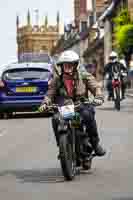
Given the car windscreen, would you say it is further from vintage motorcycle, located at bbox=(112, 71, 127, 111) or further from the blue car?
vintage motorcycle, located at bbox=(112, 71, 127, 111)

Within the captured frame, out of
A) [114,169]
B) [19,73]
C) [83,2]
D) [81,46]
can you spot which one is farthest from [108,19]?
[114,169]

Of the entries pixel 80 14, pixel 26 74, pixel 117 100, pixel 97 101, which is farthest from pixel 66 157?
pixel 80 14

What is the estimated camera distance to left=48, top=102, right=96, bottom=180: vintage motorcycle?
9969mm

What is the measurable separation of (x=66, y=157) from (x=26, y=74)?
12.9 m

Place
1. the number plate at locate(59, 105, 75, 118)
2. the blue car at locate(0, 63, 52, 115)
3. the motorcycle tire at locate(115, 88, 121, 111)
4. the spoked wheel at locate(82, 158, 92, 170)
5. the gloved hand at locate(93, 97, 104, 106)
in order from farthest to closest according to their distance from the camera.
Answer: the motorcycle tire at locate(115, 88, 121, 111), the blue car at locate(0, 63, 52, 115), the spoked wheel at locate(82, 158, 92, 170), the gloved hand at locate(93, 97, 104, 106), the number plate at locate(59, 105, 75, 118)

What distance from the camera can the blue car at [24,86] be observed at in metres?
22.4

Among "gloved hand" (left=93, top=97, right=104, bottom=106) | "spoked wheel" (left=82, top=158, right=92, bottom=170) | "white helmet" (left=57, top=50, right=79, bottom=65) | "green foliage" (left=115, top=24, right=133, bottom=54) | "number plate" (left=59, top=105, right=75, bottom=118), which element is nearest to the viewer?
"number plate" (left=59, top=105, right=75, bottom=118)

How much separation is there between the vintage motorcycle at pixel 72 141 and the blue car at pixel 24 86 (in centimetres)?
1159

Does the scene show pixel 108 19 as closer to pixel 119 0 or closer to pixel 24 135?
pixel 119 0

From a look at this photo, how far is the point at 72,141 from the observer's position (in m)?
10.3

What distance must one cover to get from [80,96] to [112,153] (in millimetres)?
3017

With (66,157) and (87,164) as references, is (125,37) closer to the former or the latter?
(87,164)

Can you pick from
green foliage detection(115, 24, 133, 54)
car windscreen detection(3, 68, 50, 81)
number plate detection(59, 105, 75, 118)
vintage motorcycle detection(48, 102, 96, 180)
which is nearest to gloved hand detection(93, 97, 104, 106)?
vintage motorcycle detection(48, 102, 96, 180)

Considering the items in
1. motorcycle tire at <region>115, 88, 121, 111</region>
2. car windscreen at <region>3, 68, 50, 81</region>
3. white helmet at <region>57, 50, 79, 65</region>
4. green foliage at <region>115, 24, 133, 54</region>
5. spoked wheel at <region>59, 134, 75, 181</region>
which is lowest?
green foliage at <region>115, 24, 133, 54</region>
